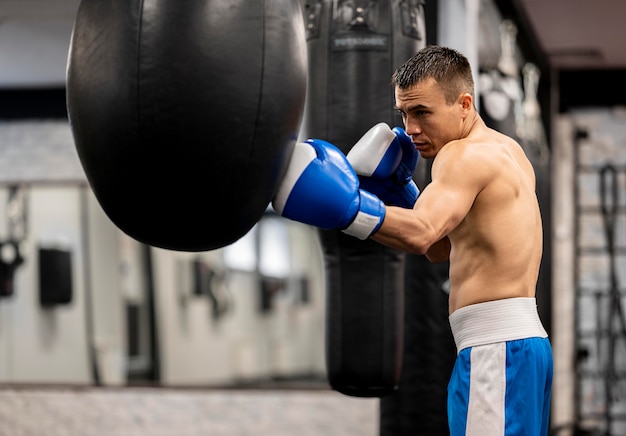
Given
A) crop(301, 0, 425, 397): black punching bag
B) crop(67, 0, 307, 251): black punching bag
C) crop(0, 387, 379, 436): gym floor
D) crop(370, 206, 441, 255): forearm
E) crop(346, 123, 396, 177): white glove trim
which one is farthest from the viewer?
crop(0, 387, 379, 436): gym floor

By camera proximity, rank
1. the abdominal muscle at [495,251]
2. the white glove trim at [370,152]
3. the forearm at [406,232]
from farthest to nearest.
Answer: the white glove trim at [370,152] < the abdominal muscle at [495,251] < the forearm at [406,232]

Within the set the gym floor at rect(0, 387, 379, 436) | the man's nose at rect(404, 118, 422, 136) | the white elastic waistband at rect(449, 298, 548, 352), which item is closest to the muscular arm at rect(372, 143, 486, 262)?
the man's nose at rect(404, 118, 422, 136)

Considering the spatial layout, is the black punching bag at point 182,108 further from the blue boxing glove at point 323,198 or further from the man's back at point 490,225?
the man's back at point 490,225

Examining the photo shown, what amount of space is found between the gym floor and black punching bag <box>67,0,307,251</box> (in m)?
3.96

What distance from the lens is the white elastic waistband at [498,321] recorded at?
2.16 meters

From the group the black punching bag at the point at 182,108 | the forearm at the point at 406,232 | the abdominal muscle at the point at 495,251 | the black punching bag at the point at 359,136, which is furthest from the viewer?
the black punching bag at the point at 359,136

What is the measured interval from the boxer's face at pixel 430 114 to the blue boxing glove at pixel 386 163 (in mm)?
111

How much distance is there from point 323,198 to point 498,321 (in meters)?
0.50

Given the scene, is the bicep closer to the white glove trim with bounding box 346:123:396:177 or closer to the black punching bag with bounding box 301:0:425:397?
the white glove trim with bounding box 346:123:396:177

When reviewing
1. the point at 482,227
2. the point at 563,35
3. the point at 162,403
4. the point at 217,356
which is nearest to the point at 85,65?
the point at 482,227

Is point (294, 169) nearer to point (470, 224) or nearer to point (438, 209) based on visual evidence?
point (438, 209)

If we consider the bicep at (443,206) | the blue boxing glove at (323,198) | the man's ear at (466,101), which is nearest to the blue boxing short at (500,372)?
the bicep at (443,206)

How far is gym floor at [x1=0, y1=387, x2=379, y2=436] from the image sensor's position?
5.79 meters

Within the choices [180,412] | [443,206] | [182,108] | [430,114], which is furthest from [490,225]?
[180,412]
